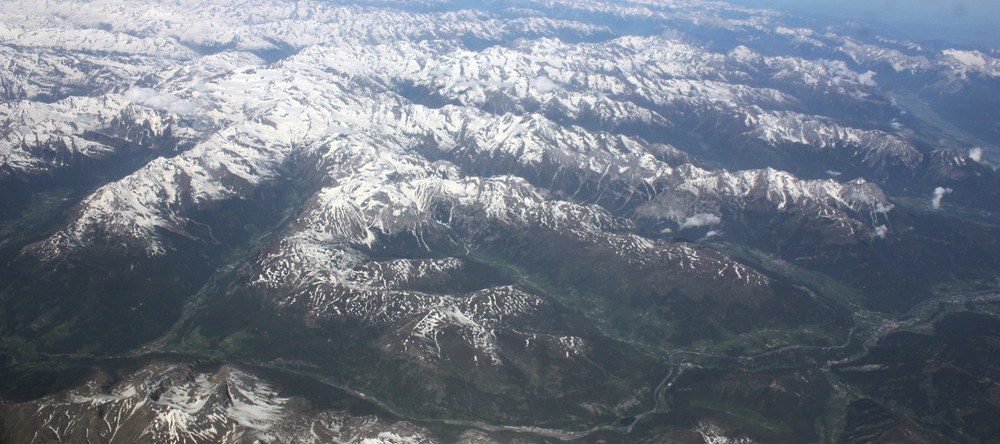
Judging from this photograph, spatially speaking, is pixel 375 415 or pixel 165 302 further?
pixel 165 302

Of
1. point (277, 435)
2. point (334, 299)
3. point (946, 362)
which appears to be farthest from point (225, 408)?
point (946, 362)

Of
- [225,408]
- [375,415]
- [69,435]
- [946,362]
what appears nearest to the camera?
[69,435]

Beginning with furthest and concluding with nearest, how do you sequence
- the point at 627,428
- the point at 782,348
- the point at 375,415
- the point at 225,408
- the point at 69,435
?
the point at 782,348, the point at 627,428, the point at 375,415, the point at 225,408, the point at 69,435

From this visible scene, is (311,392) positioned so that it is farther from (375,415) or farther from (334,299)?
(334,299)

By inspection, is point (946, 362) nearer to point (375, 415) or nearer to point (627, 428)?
point (627, 428)

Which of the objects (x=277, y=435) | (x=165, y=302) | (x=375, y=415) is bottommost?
(x=165, y=302)

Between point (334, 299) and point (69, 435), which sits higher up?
point (69, 435)

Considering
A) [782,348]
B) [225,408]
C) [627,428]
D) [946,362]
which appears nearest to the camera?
[225,408]

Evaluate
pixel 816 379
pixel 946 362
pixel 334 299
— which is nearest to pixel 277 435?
pixel 334 299

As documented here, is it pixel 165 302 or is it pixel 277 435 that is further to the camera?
pixel 165 302
